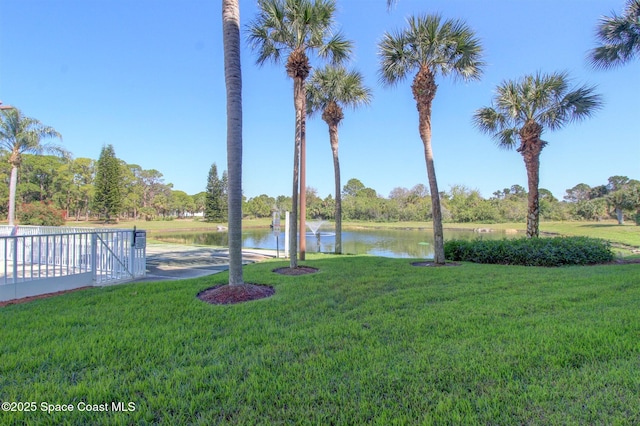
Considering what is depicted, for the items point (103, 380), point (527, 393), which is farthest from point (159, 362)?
point (527, 393)

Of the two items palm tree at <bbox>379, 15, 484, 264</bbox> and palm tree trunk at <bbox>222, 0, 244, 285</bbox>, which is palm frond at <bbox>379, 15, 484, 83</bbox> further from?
palm tree trunk at <bbox>222, 0, 244, 285</bbox>

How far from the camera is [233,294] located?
4742 millimetres

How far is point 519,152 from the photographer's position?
1217 cm

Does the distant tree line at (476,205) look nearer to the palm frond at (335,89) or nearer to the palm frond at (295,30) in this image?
the palm frond at (335,89)

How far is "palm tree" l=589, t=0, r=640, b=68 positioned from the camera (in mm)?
9656

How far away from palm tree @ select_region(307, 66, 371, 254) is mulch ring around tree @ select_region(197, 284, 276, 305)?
7.81 m

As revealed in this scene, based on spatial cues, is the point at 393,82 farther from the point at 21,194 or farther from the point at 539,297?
the point at 21,194

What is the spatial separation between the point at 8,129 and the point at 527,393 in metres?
25.2

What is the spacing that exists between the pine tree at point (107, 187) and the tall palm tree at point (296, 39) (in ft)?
135

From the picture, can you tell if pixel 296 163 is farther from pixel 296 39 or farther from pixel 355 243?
pixel 355 243

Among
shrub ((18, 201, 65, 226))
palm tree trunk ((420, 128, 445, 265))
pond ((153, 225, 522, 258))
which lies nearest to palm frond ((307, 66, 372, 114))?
palm tree trunk ((420, 128, 445, 265))

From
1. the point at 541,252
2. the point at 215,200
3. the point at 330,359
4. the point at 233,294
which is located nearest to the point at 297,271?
the point at 233,294

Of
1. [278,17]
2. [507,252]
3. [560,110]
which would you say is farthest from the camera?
[560,110]

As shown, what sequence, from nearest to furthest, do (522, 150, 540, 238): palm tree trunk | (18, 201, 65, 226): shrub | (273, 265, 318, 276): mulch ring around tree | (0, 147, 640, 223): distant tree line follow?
(273, 265, 318, 276): mulch ring around tree < (522, 150, 540, 238): palm tree trunk < (18, 201, 65, 226): shrub < (0, 147, 640, 223): distant tree line
